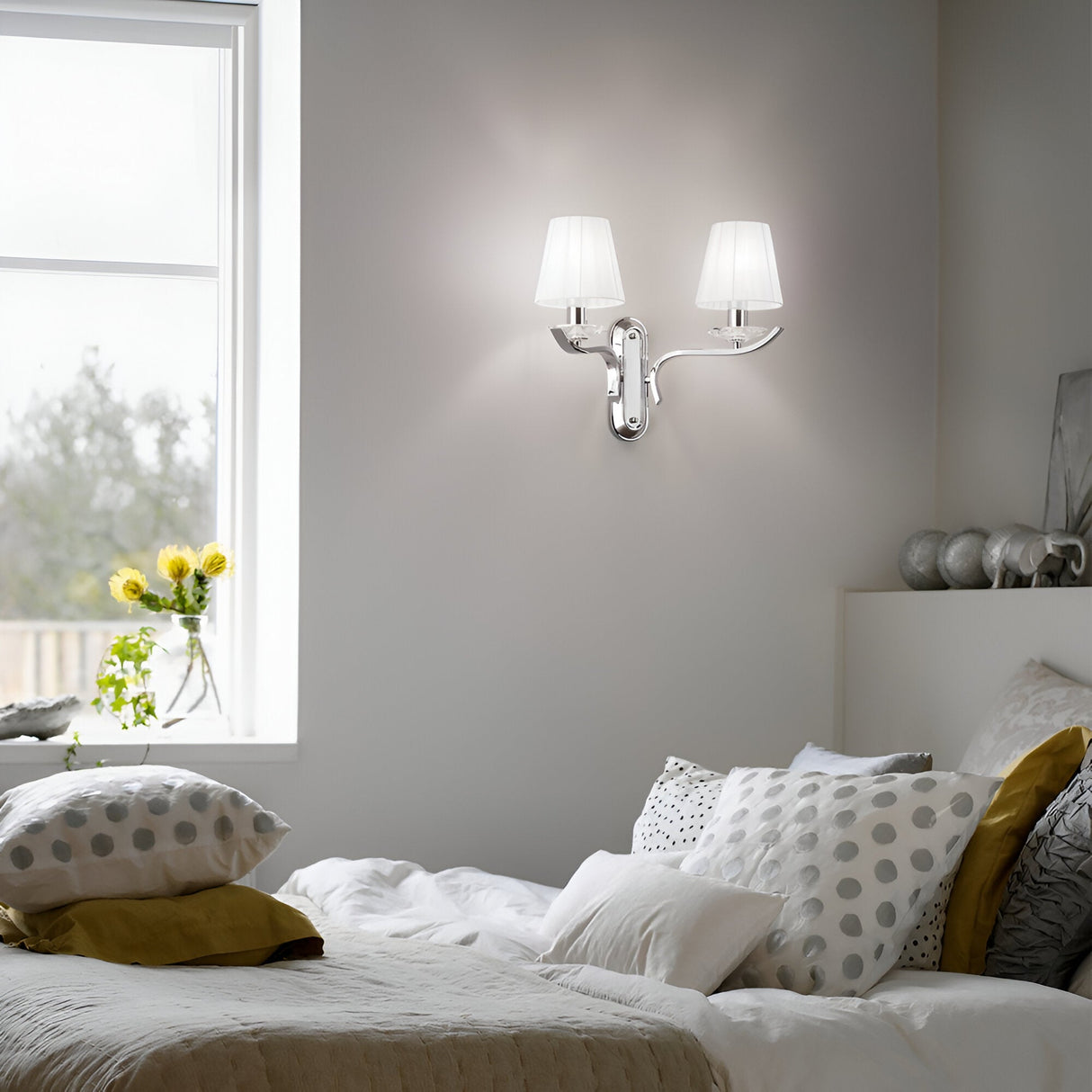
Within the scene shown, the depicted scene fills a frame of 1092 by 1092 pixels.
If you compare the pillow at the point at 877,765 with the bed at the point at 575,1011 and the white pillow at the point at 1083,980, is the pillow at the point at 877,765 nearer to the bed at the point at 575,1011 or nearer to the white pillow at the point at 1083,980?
the bed at the point at 575,1011

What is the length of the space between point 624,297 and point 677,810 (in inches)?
49.4

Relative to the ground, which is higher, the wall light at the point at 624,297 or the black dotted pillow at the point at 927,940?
the wall light at the point at 624,297

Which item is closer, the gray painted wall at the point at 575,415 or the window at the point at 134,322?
the gray painted wall at the point at 575,415

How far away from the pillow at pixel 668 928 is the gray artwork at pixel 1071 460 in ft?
4.18

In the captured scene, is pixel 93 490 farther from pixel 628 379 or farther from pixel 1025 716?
pixel 1025 716

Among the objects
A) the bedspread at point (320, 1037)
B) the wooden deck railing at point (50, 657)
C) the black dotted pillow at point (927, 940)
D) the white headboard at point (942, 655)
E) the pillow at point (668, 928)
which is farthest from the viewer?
the wooden deck railing at point (50, 657)

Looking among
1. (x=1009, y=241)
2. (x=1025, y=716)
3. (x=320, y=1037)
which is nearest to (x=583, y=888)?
(x=320, y=1037)

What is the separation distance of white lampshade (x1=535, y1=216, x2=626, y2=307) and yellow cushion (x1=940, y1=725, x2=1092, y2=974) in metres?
1.30

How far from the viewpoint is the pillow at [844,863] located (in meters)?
1.67

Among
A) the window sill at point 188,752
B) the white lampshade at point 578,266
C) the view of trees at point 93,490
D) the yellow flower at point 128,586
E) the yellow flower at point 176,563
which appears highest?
the white lampshade at point 578,266

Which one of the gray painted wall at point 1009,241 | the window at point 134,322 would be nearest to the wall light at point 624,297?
the gray painted wall at point 1009,241

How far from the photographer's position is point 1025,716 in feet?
7.41

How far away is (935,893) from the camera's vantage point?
5.75 feet

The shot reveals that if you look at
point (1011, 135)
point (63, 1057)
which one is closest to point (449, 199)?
point (1011, 135)
